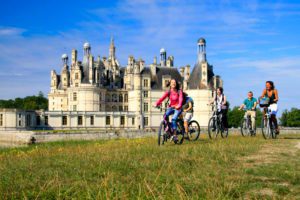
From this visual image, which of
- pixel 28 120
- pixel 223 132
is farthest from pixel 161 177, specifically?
pixel 28 120

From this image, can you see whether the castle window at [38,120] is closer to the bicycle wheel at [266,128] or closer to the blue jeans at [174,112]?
the bicycle wheel at [266,128]

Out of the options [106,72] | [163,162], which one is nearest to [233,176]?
[163,162]

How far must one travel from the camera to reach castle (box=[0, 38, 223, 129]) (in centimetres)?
6131

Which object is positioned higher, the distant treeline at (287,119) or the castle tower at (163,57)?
the castle tower at (163,57)

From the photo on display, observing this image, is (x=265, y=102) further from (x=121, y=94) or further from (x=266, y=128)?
(x=121, y=94)

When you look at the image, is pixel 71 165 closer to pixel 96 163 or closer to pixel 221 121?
pixel 96 163

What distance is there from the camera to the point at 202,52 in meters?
65.0

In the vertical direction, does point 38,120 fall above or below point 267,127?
above

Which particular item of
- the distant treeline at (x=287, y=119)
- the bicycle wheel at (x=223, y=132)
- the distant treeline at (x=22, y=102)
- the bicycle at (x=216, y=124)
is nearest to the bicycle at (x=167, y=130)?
the bicycle at (x=216, y=124)

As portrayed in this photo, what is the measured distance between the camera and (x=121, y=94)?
2768 inches

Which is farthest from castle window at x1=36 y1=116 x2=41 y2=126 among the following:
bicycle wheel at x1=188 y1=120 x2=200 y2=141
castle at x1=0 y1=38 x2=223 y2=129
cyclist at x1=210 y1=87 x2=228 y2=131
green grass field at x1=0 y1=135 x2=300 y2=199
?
green grass field at x1=0 y1=135 x2=300 y2=199

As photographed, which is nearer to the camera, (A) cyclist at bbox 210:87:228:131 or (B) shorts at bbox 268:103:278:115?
(B) shorts at bbox 268:103:278:115

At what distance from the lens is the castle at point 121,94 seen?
61.3 m

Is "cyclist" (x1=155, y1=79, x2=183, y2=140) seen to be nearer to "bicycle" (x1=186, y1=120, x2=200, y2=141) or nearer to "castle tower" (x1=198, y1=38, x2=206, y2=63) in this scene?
"bicycle" (x1=186, y1=120, x2=200, y2=141)
